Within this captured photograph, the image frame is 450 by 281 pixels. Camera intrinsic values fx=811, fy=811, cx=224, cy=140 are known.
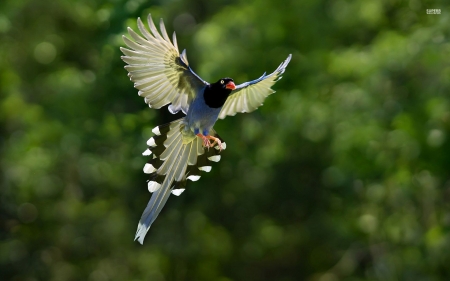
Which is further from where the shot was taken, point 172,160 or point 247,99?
point 247,99

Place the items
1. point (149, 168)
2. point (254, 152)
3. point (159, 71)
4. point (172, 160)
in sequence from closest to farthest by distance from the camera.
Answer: point (159, 71) → point (149, 168) → point (172, 160) → point (254, 152)

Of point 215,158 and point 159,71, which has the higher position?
point 159,71

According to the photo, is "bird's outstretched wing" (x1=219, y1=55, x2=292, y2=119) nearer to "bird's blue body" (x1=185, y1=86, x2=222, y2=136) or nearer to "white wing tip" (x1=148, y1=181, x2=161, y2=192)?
"bird's blue body" (x1=185, y1=86, x2=222, y2=136)

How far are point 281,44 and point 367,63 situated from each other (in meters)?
1.66

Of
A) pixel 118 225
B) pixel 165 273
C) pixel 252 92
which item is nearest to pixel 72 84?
pixel 118 225

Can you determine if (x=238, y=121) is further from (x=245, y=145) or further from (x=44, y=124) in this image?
(x=44, y=124)

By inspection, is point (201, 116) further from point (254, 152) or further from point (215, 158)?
point (254, 152)

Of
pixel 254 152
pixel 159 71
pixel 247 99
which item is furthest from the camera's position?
pixel 254 152

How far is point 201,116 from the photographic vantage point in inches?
193

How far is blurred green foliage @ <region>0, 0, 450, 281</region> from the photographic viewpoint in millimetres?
10570

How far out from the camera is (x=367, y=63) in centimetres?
1056

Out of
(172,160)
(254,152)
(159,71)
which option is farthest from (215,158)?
(254,152)

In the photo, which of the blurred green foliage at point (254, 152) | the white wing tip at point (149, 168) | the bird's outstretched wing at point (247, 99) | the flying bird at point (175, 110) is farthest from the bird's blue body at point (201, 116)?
the blurred green foliage at point (254, 152)

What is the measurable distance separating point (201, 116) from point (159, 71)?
0.37 metres
